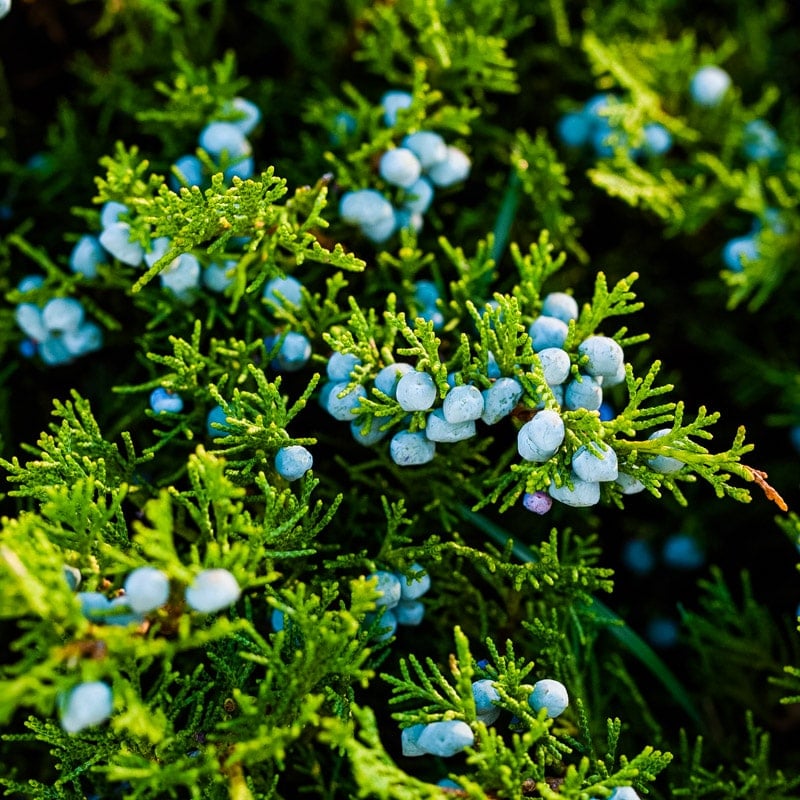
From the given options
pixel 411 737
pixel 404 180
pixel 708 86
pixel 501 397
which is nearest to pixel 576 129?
pixel 708 86

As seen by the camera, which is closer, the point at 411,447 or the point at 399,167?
the point at 411,447

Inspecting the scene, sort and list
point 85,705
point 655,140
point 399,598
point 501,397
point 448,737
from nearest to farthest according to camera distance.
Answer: point 85,705 → point 448,737 → point 501,397 → point 399,598 → point 655,140

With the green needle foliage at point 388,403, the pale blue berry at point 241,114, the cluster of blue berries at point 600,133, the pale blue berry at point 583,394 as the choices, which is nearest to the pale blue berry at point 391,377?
the green needle foliage at point 388,403

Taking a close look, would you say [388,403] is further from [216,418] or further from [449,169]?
[449,169]

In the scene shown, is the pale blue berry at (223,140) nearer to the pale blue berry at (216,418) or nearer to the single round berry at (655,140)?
the pale blue berry at (216,418)

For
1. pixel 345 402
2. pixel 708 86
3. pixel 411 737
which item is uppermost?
pixel 708 86
